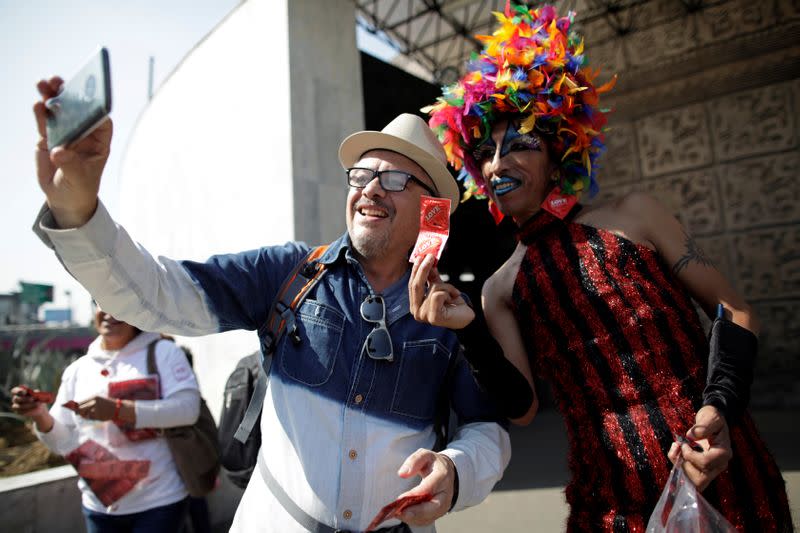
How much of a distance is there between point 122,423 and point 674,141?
6.94 meters

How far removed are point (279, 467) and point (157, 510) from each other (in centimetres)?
151

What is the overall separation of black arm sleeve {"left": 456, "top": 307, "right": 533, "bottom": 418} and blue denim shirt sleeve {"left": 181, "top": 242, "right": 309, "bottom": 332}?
631mm

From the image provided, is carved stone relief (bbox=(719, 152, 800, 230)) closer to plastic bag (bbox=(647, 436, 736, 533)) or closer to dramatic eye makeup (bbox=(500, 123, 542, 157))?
dramatic eye makeup (bbox=(500, 123, 542, 157))

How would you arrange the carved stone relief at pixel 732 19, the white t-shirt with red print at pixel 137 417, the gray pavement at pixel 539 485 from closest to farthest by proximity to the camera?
the white t-shirt with red print at pixel 137 417, the gray pavement at pixel 539 485, the carved stone relief at pixel 732 19

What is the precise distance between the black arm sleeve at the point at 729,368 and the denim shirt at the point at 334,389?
0.61 metres

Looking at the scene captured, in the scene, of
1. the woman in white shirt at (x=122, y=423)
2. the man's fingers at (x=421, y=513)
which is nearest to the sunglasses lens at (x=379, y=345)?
the man's fingers at (x=421, y=513)

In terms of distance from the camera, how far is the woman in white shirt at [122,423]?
2.43 metres

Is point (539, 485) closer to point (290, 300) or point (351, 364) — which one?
point (351, 364)

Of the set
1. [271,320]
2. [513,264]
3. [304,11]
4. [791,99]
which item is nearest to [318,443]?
[271,320]

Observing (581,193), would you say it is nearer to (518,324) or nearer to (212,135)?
(518,324)

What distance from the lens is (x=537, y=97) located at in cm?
183

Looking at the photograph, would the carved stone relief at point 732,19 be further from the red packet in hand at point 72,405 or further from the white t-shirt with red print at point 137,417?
the red packet in hand at point 72,405

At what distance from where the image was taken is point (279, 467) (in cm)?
144

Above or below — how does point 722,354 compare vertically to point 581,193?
below
